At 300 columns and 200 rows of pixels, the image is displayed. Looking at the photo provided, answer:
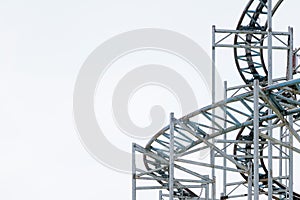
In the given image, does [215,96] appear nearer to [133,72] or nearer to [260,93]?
[133,72]

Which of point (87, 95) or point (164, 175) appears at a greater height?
point (87, 95)

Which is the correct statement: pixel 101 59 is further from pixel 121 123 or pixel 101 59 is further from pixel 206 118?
pixel 206 118

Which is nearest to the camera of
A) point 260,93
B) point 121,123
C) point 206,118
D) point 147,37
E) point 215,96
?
point 260,93

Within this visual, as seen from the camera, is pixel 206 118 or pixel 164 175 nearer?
pixel 206 118

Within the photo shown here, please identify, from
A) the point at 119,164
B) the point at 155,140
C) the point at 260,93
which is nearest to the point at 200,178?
the point at 155,140

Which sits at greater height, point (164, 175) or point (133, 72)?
point (133, 72)

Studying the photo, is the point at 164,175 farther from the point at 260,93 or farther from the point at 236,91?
the point at 260,93

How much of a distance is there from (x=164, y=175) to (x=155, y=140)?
8.28ft

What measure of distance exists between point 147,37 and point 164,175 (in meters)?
4.90

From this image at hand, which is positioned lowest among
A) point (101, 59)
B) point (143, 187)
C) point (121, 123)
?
point (143, 187)

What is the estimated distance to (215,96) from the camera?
75.5 ft

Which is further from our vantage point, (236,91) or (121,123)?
(121,123)

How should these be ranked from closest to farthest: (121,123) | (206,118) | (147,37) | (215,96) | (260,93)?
(260,93), (206,118), (215,96), (147,37), (121,123)

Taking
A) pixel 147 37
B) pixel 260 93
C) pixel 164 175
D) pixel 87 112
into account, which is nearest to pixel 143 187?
pixel 164 175
